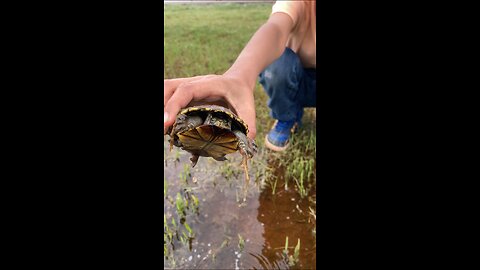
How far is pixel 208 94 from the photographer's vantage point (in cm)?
99

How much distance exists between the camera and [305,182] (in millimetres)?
2604

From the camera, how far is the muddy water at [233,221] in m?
1.98

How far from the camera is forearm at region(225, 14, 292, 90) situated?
4.22 ft

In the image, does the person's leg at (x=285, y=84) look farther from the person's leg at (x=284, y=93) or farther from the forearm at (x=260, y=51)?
the forearm at (x=260, y=51)

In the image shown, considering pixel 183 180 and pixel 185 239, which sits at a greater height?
pixel 183 180

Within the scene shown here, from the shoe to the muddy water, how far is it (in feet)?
1.18

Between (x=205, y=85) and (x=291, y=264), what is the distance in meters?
1.33


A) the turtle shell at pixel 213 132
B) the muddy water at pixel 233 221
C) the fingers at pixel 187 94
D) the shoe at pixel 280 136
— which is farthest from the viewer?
the shoe at pixel 280 136

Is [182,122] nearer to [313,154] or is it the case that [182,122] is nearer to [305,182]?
[305,182]

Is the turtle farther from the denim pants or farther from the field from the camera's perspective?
the denim pants

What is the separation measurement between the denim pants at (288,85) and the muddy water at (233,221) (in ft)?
2.02

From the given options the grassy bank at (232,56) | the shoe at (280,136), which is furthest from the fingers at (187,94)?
the shoe at (280,136)
